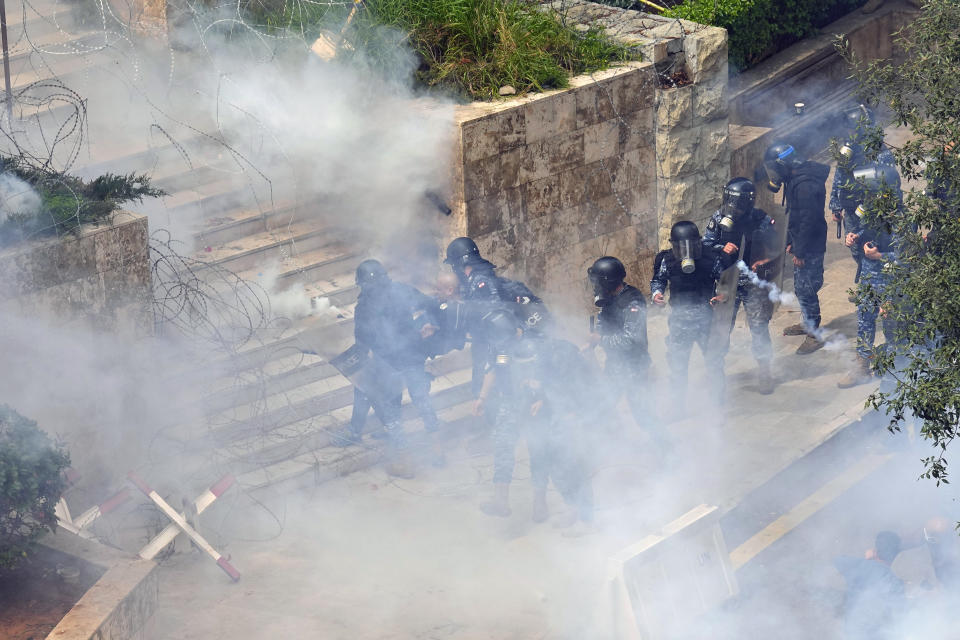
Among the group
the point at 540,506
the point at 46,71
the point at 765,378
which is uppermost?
the point at 46,71

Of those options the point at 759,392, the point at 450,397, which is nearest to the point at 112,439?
the point at 450,397

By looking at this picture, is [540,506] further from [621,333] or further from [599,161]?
[599,161]

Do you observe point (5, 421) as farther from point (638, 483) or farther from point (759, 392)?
point (759, 392)

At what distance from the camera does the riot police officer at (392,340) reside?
381 inches

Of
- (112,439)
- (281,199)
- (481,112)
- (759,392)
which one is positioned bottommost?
(759,392)

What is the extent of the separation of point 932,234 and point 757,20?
26.7ft

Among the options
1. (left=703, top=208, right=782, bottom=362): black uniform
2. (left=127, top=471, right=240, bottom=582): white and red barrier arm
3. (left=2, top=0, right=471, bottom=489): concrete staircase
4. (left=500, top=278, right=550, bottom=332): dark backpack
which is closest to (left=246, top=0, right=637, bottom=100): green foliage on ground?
(left=2, top=0, right=471, bottom=489): concrete staircase

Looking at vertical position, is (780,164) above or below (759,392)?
above

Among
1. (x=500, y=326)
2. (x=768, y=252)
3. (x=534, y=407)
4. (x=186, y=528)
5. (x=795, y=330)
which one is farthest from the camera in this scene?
(x=795, y=330)

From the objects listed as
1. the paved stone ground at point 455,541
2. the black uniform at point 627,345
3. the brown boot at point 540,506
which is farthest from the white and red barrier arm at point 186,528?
the black uniform at point 627,345

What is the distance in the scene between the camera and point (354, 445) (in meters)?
10.0

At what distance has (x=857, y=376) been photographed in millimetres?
10938

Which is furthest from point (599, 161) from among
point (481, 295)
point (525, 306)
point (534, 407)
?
point (534, 407)

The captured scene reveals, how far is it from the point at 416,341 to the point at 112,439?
2.22m
